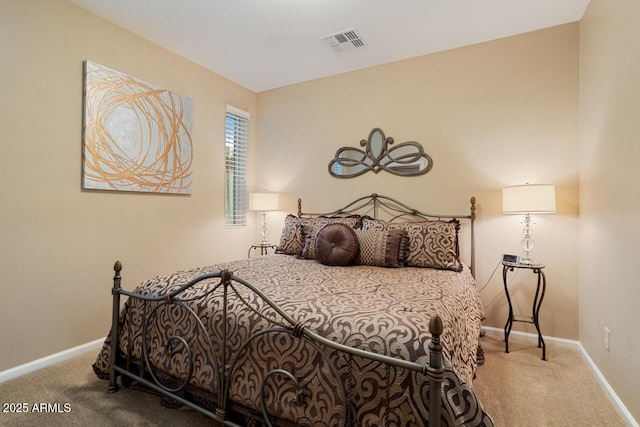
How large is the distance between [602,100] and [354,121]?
2.13 meters

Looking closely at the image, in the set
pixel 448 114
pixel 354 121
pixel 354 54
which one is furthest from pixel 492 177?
pixel 354 54

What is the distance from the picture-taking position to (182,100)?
327 centimetres

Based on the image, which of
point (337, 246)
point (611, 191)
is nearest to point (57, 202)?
point (337, 246)

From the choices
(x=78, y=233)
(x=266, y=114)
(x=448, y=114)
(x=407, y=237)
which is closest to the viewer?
(x=78, y=233)

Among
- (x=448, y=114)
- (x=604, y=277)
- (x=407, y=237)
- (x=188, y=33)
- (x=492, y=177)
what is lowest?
(x=604, y=277)

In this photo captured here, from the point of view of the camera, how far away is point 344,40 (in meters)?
2.97

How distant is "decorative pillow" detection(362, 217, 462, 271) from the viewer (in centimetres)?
261

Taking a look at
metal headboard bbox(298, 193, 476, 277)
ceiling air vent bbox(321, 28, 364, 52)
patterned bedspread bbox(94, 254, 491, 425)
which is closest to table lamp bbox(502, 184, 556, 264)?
metal headboard bbox(298, 193, 476, 277)

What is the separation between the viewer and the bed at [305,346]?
111cm

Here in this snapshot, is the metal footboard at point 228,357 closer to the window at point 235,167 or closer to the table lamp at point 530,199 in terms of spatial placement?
the table lamp at point 530,199

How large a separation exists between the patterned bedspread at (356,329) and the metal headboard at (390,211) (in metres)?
0.91

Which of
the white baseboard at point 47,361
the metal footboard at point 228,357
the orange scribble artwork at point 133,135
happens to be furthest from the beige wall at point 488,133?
the white baseboard at point 47,361

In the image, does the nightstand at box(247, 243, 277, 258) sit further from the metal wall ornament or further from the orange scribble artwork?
the metal wall ornament

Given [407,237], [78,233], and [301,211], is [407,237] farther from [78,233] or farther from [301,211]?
[78,233]
